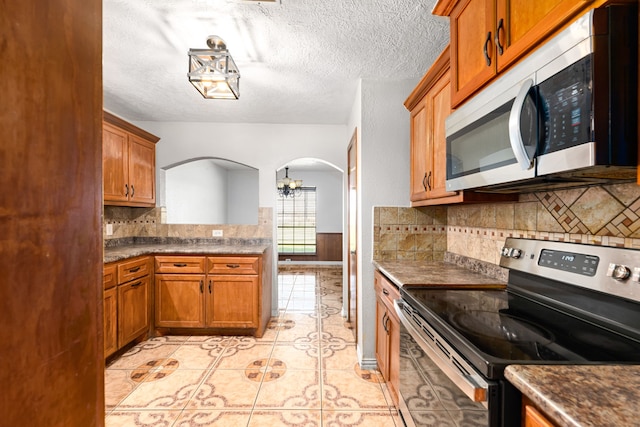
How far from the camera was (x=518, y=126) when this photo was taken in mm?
943

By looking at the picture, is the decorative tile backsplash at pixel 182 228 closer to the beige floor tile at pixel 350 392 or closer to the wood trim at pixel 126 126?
the wood trim at pixel 126 126

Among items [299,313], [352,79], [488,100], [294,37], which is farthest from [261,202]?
[488,100]

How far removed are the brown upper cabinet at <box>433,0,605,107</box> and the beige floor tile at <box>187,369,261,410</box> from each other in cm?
228

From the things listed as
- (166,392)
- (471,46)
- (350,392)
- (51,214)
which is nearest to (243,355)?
(166,392)

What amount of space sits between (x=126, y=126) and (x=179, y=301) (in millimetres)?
1889

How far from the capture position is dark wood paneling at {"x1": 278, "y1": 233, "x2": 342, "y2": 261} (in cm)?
740

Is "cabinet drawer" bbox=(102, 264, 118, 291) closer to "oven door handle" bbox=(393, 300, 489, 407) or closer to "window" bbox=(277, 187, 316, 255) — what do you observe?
"oven door handle" bbox=(393, 300, 489, 407)

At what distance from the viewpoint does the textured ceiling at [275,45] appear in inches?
65.2

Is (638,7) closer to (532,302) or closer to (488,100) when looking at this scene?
(488,100)

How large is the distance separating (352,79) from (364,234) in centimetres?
133

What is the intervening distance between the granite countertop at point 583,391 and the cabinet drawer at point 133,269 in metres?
2.89

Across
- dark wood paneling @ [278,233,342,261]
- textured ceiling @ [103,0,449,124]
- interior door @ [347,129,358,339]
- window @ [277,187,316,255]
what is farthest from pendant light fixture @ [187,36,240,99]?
dark wood paneling @ [278,233,342,261]

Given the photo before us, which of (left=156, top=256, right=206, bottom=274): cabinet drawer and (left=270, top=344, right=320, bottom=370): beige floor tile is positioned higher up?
(left=156, top=256, right=206, bottom=274): cabinet drawer

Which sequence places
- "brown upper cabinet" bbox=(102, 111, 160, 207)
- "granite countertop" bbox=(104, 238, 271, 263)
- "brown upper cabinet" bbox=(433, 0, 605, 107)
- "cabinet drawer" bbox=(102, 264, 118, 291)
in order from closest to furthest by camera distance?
"brown upper cabinet" bbox=(433, 0, 605, 107), "cabinet drawer" bbox=(102, 264, 118, 291), "brown upper cabinet" bbox=(102, 111, 160, 207), "granite countertop" bbox=(104, 238, 271, 263)
